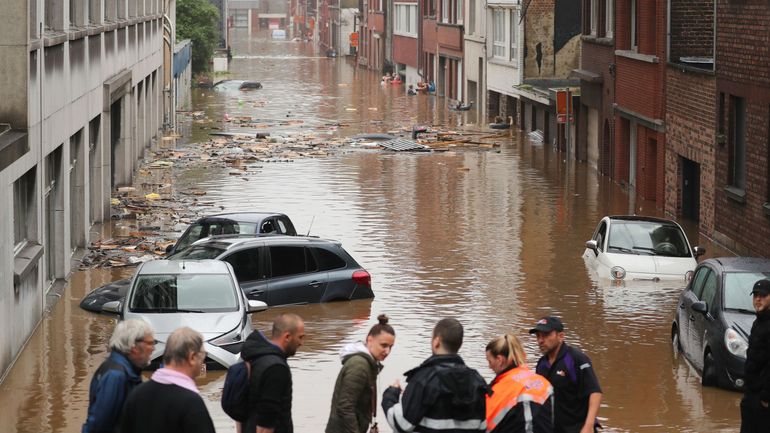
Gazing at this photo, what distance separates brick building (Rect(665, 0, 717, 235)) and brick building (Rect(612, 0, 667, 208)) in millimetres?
664

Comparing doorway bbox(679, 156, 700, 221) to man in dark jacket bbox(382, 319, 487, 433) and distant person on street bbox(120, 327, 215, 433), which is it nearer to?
man in dark jacket bbox(382, 319, 487, 433)

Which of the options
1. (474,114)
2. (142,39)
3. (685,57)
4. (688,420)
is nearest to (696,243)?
(685,57)

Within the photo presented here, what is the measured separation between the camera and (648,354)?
63.9ft

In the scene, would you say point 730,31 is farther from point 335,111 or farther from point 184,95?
point 184,95

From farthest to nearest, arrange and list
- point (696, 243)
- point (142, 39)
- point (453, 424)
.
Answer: point (142, 39) < point (696, 243) < point (453, 424)

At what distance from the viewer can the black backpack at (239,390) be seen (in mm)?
9703

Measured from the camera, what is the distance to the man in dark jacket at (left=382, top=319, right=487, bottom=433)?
8.86 meters

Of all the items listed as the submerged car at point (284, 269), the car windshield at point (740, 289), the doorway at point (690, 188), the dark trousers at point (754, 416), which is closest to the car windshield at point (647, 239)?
the submerged car at point (284, 269)

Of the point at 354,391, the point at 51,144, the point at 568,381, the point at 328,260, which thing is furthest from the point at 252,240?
the point at 354,391

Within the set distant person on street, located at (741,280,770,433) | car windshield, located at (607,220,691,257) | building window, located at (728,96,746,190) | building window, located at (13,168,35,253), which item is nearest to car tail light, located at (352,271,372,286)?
car windshield, located at (607,220,691,257)

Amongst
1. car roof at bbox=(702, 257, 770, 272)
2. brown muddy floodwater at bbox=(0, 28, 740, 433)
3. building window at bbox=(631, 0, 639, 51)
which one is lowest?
brown muddy floodwater at bbox=(0, 28, 740, 433)

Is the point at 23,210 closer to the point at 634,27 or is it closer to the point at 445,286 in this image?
the point at 445,286

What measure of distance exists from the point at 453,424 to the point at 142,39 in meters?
37.8

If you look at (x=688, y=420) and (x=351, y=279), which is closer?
(x=688, y=420)
